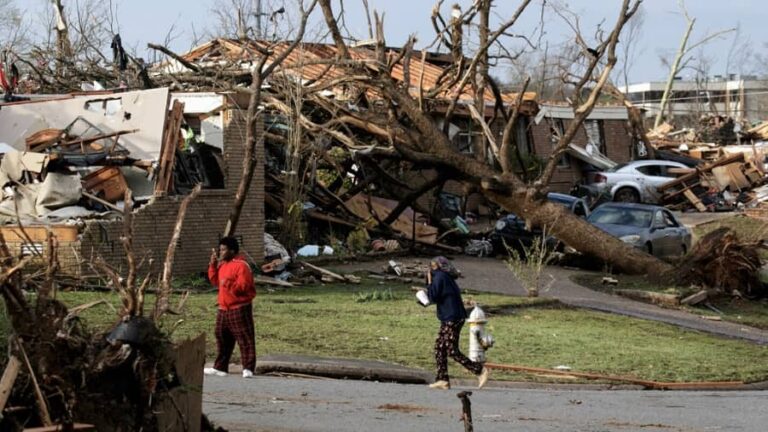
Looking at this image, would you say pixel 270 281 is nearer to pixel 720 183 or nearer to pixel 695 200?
pixel 695 200

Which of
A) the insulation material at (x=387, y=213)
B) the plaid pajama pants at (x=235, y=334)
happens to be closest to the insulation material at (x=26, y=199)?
the plaid pajama pants at (x=235, y=334)

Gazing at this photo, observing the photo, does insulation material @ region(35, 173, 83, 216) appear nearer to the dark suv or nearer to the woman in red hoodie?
the woman in red hoodie

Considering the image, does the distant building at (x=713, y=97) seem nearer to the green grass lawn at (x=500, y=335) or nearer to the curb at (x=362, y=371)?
the green grass lawn at (x=500, y=335)

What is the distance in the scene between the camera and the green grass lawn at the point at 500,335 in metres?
14.8

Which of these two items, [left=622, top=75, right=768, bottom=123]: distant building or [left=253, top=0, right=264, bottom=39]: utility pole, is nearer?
[left=253, top=0, right=264, bottom=39]: utility pole

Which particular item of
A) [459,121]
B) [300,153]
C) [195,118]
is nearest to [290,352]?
[195,118]

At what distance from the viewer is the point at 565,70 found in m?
29.3

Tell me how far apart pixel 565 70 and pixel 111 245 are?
13.8 metres

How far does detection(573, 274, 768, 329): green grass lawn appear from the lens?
21.7 m

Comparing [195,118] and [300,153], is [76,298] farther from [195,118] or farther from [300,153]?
[300,153]

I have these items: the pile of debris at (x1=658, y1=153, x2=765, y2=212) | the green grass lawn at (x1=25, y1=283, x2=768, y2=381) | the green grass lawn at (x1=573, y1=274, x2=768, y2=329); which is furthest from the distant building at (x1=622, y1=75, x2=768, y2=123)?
the green grass lawn at (x1=25, y1=283, x2=768, y2=381)

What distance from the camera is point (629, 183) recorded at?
138 ft

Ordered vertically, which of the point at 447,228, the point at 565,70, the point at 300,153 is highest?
the point at 565,70

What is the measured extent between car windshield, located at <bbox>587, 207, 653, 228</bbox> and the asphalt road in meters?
16.3
